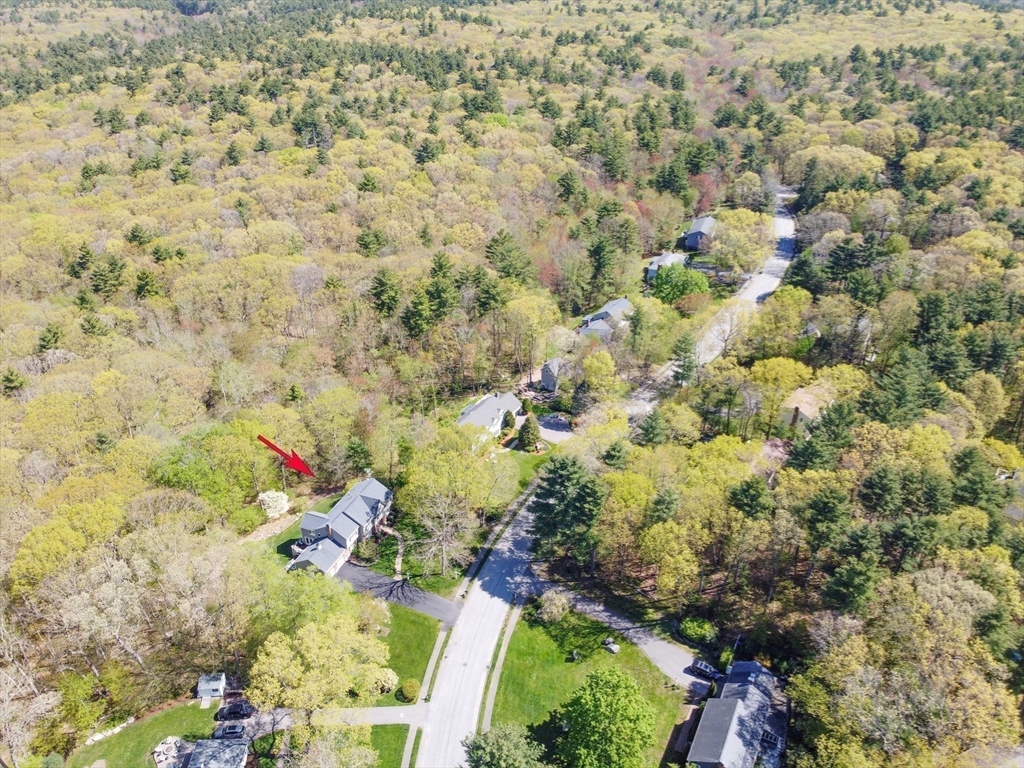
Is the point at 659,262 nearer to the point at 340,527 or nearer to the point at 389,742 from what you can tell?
the point at 340,527

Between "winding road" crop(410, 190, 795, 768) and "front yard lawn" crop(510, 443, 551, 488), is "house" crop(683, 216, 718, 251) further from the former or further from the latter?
"winding road" crop(410, 190, 795, 768)

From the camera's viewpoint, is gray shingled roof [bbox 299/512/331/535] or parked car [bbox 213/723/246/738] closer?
parked car [bbox 213/723/246/738]

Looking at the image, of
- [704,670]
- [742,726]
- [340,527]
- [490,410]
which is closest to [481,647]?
[340,527]

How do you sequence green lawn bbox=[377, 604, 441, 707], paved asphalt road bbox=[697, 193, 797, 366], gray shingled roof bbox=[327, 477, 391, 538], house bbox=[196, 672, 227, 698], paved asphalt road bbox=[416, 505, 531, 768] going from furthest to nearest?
1. paved asphalt road bbox=[697, 193, 797, 366]
2. gray shingled roof bbox=[327, 477, 391, 538]
3. green lawn bbox=[377, 604, 441, 707]
4. house bbox=[196, 672, 227, 698]
5. paved asphalt road bbox=[416, 505, 531, 768]

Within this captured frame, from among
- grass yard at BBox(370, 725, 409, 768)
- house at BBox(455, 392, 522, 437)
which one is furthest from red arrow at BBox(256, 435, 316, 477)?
grass yard at BBox(370, 725, 409, 768)

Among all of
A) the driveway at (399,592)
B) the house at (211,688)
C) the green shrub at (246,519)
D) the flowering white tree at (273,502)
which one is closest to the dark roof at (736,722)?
the driveway at (399,592)

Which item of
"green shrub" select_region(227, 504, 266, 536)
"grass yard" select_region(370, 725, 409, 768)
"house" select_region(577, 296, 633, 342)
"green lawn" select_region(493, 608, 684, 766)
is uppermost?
"house" select_region(577, 296, 633, 342)
